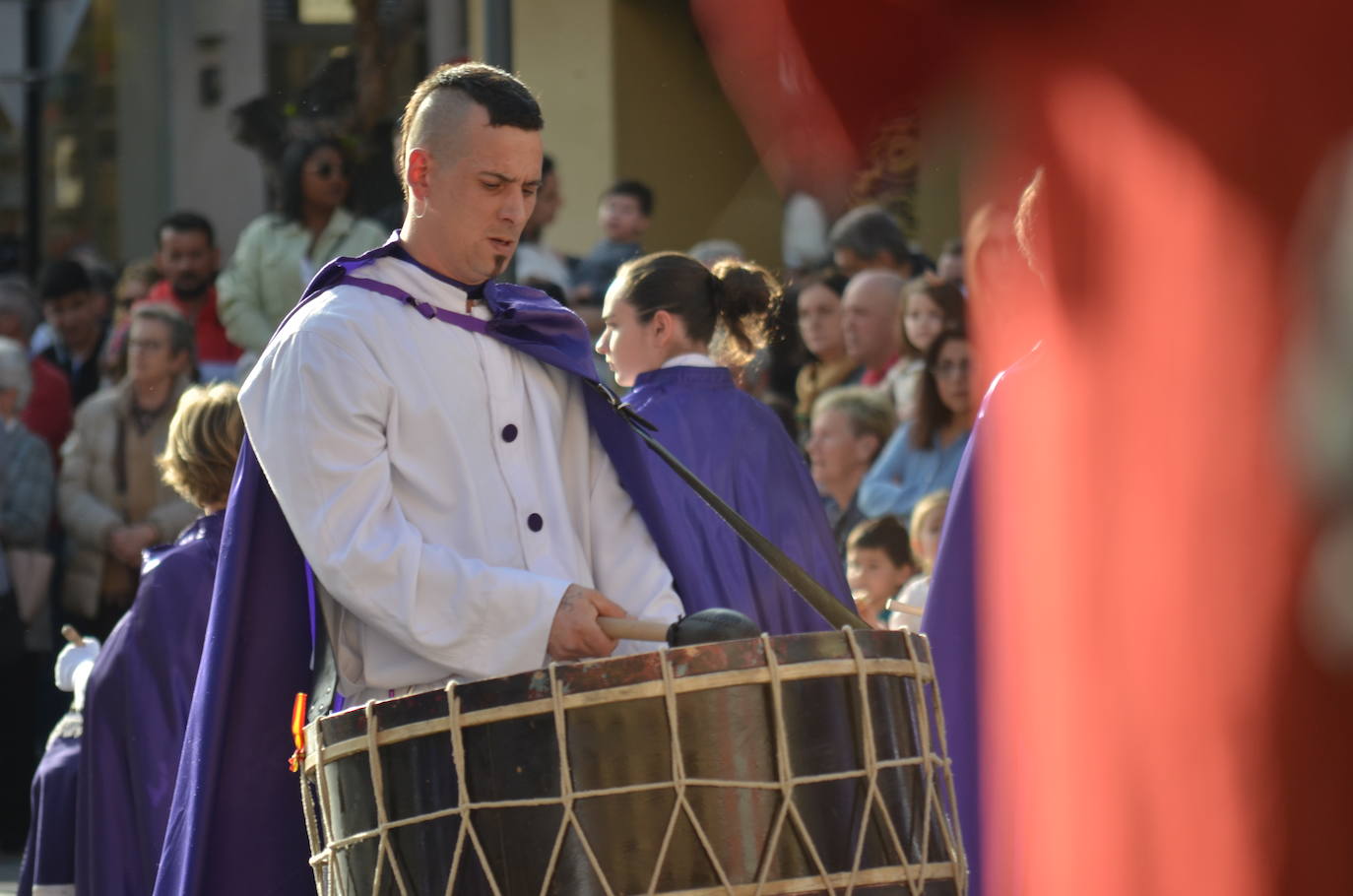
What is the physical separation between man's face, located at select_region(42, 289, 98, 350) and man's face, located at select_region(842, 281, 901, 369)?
409 centimetres

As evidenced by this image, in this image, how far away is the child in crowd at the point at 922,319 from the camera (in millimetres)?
7270

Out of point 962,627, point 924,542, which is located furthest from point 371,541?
point 924,542

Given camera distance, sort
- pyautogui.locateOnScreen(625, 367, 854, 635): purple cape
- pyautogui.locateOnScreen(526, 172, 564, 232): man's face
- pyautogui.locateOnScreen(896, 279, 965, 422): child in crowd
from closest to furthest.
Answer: pyautogui.locateOnScreen(625, 367, 854, 635): purple cape, pyautogui.locateOnScreen(896, 279, 965, 422): child in crowd, pyautogui.locateOnScreen(526, 172, 564, 232): man's face

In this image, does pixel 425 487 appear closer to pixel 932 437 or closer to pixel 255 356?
pixel 932 437

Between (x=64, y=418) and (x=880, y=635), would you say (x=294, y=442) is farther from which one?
(x=64, y=418)

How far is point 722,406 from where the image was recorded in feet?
19.1

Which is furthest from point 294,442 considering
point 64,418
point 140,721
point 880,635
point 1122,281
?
point 64,418

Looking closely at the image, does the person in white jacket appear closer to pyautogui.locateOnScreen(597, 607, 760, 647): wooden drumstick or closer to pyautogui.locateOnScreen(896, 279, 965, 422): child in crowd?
pyautogui.locateOnScreen(597, 607, 760, 647): wooden drumstick

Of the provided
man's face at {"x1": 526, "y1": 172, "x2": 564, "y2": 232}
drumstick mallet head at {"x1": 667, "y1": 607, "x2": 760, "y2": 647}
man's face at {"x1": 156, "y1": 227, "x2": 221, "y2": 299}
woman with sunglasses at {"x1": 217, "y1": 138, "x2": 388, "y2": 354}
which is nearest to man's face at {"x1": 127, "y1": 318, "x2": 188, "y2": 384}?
woman with sunglasses at {"x1": 217, "y1": 138, "x2": 388, "y2": 354}

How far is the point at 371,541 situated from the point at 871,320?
16.7 ft

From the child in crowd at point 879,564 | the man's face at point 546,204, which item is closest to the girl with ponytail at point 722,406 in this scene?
the child in crowd at point 879,564

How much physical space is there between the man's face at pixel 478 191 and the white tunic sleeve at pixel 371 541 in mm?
282

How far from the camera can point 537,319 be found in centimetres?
358

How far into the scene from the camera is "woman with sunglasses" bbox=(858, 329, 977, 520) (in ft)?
22.9
